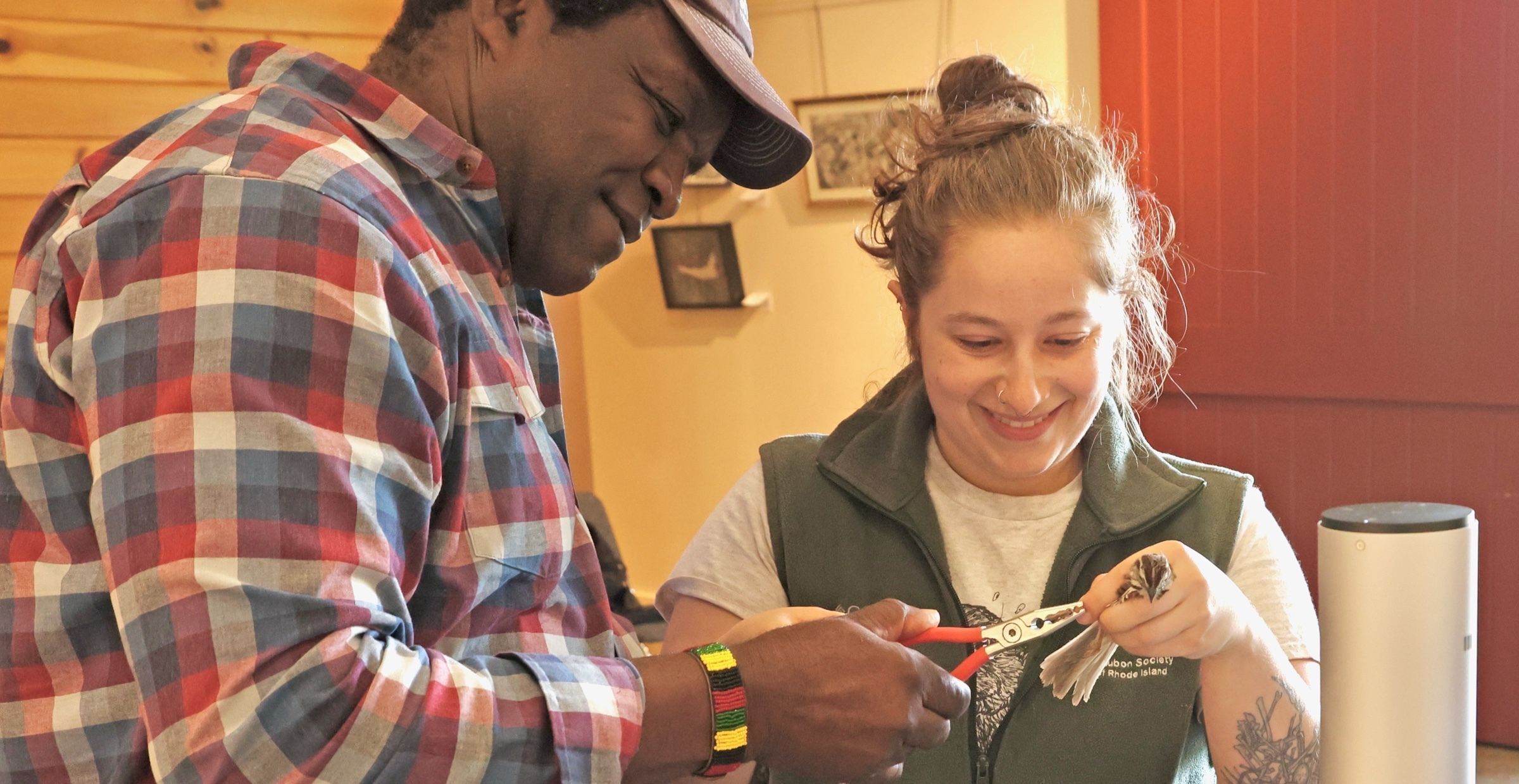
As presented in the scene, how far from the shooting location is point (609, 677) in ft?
2.98

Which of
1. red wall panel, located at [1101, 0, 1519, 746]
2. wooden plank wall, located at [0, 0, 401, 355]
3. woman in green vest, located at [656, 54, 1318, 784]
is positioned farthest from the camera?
red wall panel, located at [1101, 0, 1519, 746]

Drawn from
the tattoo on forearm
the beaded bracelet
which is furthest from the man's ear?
the tattoo on forearm

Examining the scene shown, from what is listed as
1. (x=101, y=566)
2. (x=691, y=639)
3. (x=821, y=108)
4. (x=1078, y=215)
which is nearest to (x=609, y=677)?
(x=101, y=566)

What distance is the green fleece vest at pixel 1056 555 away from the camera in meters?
1.46

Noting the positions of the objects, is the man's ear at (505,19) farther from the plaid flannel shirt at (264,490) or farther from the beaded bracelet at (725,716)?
the beaded bracelet at (725,716)

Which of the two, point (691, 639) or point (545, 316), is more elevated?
point (545, 316)

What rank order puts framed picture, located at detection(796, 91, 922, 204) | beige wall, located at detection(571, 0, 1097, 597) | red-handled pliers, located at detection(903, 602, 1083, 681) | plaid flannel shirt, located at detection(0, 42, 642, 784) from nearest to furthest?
plaid flannel shirt, located at detection(0, 42, 642, 784), red-handled pliers, located at detection(903, 602, 1083, 681), beige wall, located at detection(571, 0, 1097, 597), framed picture, located at detection(796, 91, 922, 204)

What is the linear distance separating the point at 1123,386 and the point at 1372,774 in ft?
3.10

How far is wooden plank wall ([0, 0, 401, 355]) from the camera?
2.95m

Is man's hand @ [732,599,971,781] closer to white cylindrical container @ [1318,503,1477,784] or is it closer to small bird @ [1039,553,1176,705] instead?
small bird @ [1039,553,1176,705]

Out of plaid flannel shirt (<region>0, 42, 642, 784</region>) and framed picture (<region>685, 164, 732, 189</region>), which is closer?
plaid flannel shirt (<region>0, 42, 642, 784</region>)

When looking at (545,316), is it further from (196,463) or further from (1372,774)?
(1372,774)

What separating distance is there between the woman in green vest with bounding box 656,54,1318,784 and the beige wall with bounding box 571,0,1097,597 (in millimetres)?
2027

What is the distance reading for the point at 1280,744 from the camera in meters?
1.35
